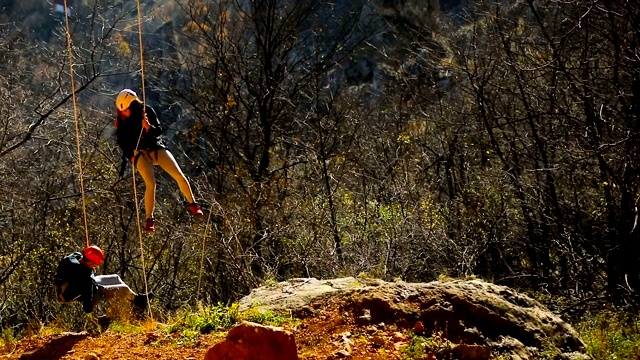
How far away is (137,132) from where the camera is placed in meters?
6.17

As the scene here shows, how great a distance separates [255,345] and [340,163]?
1245cm

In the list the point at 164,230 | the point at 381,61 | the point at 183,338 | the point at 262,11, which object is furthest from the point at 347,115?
the point at 183,338

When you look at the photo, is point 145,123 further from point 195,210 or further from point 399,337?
point 399,337

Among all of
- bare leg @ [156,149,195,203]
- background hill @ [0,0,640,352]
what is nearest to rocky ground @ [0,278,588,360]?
bare leg @ [156,149,195,203]

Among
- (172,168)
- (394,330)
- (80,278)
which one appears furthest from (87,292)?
(394,330)

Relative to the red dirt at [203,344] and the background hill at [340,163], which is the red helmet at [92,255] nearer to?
the red dirt at [203,344]

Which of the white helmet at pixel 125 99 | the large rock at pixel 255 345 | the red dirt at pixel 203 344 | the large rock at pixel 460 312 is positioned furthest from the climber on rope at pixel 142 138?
the large rock at pixel 255 345

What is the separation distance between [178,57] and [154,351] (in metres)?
18.0

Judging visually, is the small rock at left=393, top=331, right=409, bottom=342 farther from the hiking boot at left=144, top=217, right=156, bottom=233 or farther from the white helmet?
the white helmet

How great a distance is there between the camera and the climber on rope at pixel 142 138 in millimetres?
6023

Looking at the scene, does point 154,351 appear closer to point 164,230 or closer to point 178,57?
point 164,230

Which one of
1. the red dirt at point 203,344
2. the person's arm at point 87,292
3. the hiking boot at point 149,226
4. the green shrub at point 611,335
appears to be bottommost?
the green shrub at point 611,335

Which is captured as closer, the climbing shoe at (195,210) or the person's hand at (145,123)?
the person's hand at (145,123)

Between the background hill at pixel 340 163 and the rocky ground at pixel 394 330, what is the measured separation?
3.10 meters
